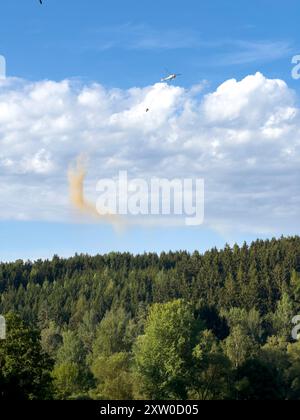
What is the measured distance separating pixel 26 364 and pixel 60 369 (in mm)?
29473

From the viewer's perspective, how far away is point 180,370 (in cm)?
9588

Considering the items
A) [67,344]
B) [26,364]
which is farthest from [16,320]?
[67,344]

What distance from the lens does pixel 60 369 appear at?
106 meters

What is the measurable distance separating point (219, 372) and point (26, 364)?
30485 mm

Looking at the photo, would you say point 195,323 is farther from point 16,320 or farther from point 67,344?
point 67,344

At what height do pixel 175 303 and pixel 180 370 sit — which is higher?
pixel 175 303

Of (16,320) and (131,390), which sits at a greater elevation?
(16,320)
